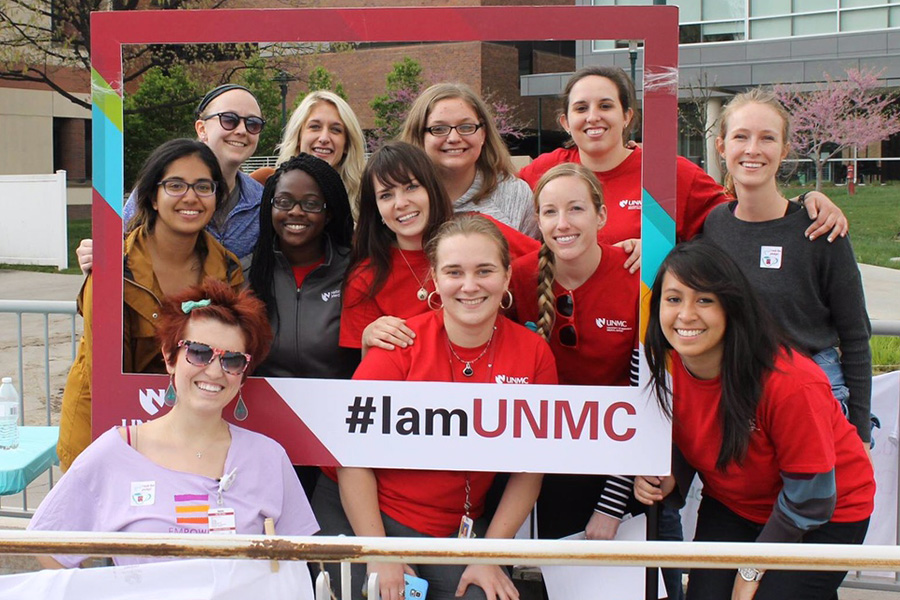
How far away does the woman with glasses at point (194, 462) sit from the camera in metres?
2.75

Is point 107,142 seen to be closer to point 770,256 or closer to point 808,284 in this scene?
point 770,256

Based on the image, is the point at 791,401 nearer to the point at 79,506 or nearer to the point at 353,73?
the point at 353,73

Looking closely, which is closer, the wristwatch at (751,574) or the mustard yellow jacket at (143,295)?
the wristwatch at (751,574)

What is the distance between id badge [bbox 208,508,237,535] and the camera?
108 inches

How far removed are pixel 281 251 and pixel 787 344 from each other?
1.78 metres

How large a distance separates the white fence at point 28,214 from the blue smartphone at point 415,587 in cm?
1446

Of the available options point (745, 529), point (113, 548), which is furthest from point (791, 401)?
point (113, 548)

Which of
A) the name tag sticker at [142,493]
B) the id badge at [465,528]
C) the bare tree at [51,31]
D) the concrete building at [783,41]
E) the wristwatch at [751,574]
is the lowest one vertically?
the wristwatch at [751,574]

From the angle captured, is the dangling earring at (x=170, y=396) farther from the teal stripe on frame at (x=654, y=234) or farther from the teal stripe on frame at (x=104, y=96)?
the teal stripe on frame at (x=654, y=234)

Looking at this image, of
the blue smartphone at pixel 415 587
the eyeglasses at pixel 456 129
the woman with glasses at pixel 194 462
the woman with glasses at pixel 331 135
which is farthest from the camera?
the woman with glasses at pixel 331 135

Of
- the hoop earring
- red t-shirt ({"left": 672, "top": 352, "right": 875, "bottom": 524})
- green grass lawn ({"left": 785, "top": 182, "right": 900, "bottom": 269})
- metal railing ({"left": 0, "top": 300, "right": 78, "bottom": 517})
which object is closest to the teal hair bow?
the hoop earring

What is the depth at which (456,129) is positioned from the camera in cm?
325

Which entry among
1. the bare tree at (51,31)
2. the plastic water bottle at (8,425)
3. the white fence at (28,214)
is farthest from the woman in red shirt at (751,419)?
the white fence at (28,214)

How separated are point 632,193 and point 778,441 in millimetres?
975
